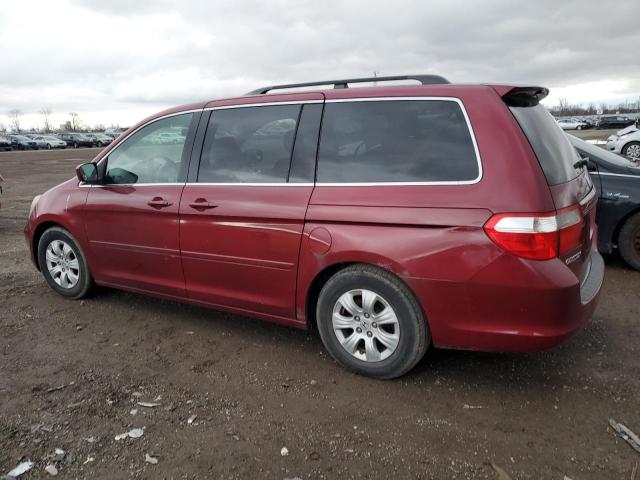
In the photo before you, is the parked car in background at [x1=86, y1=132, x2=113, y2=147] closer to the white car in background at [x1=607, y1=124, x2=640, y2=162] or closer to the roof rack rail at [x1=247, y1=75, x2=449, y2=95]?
the white car in background at [x1=607, y1=124, x2=640, y2=162]

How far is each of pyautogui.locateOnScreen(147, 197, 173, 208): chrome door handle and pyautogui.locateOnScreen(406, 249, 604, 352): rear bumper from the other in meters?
1.99

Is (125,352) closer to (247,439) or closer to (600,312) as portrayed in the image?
(247,439)

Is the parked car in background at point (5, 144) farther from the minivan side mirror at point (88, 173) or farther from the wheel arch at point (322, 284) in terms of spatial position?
the wheel arch at point (322, 284)

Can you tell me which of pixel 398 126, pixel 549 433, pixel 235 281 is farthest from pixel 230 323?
pixel 549 433

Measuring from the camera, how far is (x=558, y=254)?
2828 mm

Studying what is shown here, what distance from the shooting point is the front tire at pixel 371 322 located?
10.3 ft

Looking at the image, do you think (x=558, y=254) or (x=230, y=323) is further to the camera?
(x=230, y=323)

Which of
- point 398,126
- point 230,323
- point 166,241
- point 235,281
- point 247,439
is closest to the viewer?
point 247,439

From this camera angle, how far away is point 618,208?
5.48m

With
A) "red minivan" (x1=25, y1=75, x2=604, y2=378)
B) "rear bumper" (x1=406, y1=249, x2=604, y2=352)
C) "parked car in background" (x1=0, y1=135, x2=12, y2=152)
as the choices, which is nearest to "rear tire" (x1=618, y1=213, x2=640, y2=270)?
"red minivan" (x1=25, y1=75, x2=604, y2=378)

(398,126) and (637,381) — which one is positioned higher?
(398,126)

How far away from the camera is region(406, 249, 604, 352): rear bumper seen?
2.78 meters

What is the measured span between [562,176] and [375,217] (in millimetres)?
1103

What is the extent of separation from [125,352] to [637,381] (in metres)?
3.42
